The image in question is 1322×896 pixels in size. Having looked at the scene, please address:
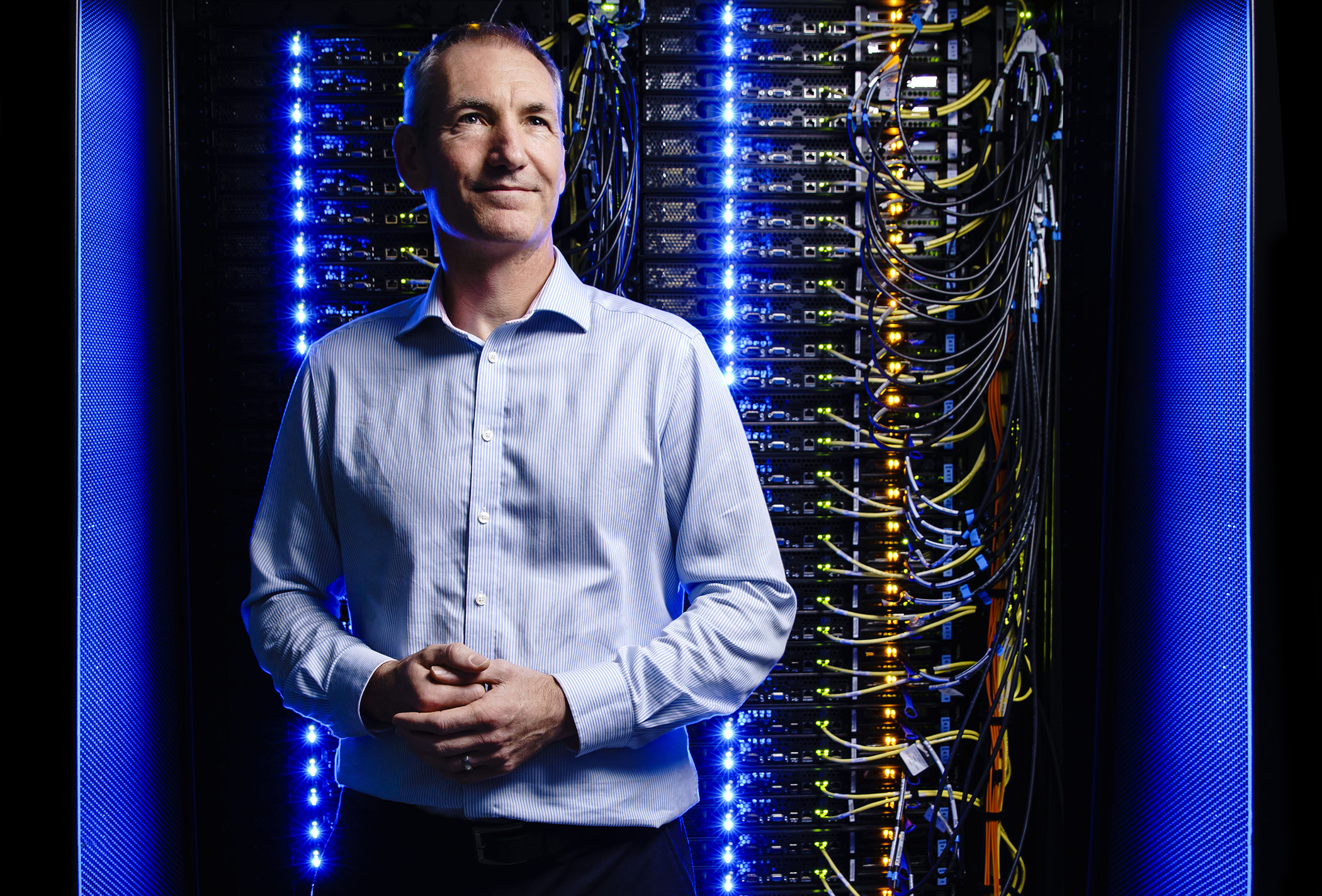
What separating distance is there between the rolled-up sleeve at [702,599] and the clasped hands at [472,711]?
50mm

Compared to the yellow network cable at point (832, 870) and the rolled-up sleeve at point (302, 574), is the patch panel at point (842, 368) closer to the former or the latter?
the yellow network cable at point (832, 870)

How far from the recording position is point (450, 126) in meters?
A: 1.40

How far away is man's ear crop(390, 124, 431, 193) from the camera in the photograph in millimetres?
1463

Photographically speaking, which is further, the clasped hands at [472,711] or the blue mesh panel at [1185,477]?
the blue mesh panel at [1185,477]

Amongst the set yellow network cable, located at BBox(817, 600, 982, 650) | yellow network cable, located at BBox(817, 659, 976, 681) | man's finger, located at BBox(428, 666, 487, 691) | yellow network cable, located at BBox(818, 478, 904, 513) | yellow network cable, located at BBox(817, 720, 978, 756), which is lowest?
yellow network cable, located at BBox(817, 720, 978, 756)

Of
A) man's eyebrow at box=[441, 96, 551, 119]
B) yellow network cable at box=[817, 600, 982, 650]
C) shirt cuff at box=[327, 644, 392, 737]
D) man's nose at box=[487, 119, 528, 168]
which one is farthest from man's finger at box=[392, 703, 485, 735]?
yellow network cable at box=[817, 600, 982, 650]

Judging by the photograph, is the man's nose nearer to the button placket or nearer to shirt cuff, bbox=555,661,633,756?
the button placket

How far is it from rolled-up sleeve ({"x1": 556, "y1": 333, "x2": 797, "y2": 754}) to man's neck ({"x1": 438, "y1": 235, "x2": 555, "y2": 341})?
335mm

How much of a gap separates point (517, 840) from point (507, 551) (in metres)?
0.48

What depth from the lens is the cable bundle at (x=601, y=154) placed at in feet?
6.58

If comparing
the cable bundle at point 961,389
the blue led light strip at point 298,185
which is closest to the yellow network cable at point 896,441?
the cable bundle at point 961,389

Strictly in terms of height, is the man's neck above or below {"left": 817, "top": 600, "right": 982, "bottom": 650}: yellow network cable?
above

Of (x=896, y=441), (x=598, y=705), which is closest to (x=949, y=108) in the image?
(x=896, y=441)

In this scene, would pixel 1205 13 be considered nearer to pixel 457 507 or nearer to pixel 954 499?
pixel 954 499
